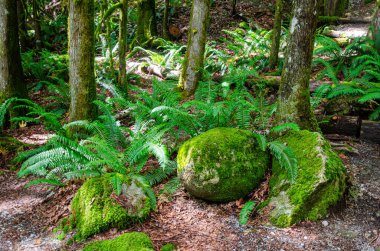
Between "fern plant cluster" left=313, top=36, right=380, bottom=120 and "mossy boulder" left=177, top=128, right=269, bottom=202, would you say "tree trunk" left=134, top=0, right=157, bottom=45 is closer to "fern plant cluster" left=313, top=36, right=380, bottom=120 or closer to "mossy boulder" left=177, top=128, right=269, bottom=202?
"fern plant cluster" left=313, top=36, right=380, bottom=120

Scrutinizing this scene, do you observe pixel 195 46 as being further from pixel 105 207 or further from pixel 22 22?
pixel 22 22

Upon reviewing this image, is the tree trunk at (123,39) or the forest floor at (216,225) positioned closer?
the forest floor at (216,225)

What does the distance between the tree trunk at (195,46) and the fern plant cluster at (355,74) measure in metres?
2.32

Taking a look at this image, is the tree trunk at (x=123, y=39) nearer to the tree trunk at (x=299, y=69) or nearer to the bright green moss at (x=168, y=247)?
the tree trunk at (x=299, y=69)

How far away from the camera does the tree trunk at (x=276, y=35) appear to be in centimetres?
740

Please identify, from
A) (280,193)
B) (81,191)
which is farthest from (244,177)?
(81,191)

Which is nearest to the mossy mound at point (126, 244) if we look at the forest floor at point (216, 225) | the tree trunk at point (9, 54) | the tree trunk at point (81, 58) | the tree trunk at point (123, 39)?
the forest floor at point (216, 225)

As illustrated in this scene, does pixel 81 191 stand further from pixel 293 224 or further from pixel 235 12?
pixel 235 12

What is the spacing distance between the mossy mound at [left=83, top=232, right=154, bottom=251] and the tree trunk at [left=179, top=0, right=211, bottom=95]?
4.00 meters

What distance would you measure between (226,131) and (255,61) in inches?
202

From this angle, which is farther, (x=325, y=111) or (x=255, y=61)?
(x=255, y=61)

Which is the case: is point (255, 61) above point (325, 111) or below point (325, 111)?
above

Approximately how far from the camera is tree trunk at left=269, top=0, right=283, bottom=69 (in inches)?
291

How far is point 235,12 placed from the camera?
544 inches
